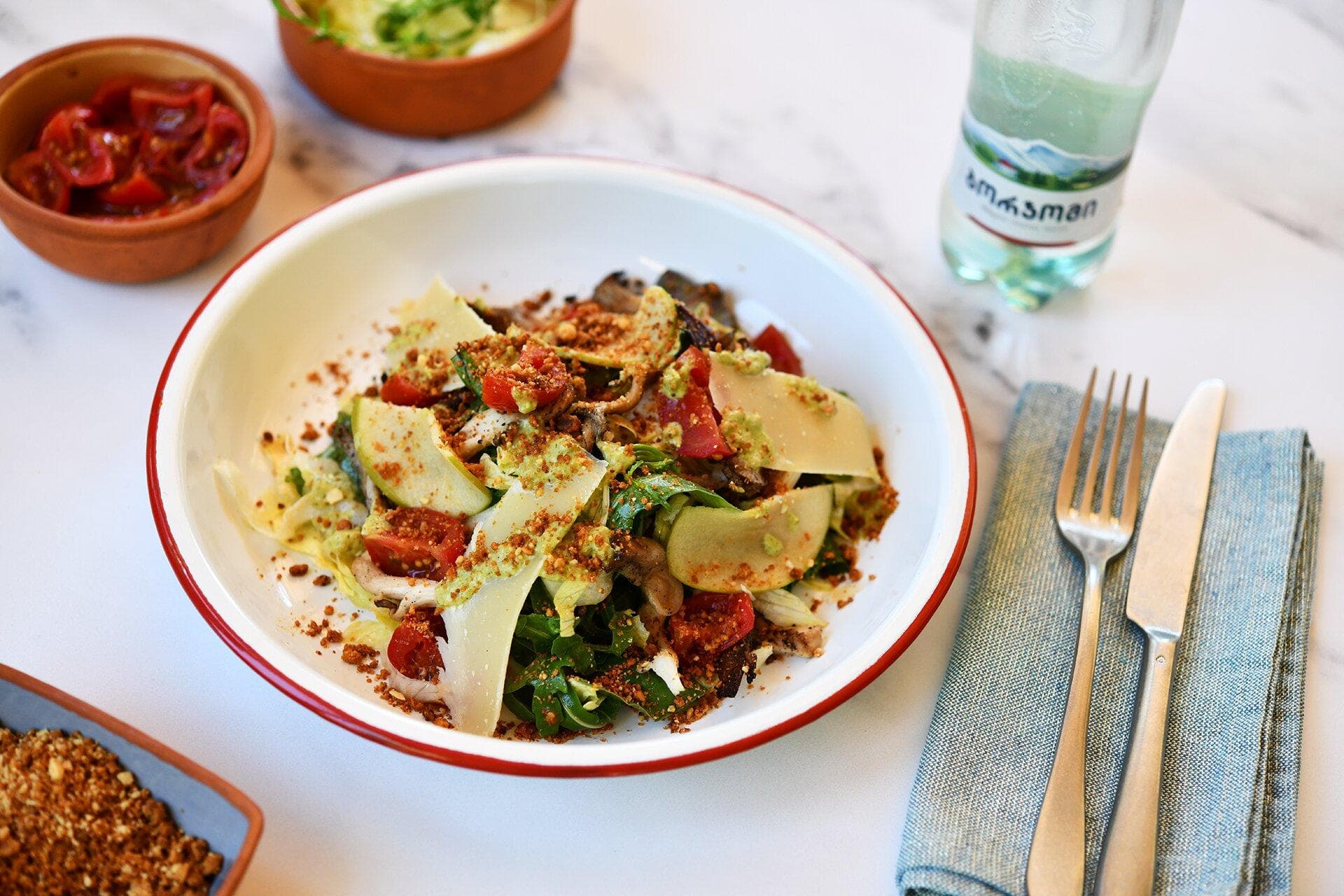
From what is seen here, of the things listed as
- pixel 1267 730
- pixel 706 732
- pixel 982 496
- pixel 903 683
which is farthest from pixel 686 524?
pixel 1267 730

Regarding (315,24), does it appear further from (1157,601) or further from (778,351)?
(1157,601)

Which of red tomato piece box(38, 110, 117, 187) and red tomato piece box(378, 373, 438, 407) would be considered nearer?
red tomato piece box(378, 373, 438, 407)

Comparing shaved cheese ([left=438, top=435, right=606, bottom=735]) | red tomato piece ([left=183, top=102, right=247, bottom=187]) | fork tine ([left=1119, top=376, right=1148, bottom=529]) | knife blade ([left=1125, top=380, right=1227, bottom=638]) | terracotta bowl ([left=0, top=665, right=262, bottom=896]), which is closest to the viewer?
terracotta bowl ([left=0, top=665, right=262, bottom=896])

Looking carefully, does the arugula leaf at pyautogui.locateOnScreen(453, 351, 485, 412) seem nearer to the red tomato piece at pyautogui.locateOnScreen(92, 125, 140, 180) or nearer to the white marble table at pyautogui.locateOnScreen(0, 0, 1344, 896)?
the white marble table at pyautogui.locateOnScreen(0, 0, 1344, 896)

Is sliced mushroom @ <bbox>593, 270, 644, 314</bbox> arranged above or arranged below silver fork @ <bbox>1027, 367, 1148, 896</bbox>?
above

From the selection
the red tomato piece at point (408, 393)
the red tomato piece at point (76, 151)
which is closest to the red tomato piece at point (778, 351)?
the red tomato piece at point (408, 393)

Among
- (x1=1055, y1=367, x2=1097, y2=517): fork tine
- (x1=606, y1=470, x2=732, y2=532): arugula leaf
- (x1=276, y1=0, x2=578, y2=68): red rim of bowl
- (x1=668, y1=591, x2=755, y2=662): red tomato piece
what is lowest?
(x1=668, y1=591, x2=755, y2=662): red tomato piece

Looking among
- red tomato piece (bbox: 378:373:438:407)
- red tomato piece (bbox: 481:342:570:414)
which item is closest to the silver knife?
red tomato piece (bbox: 481:342:570:414)
